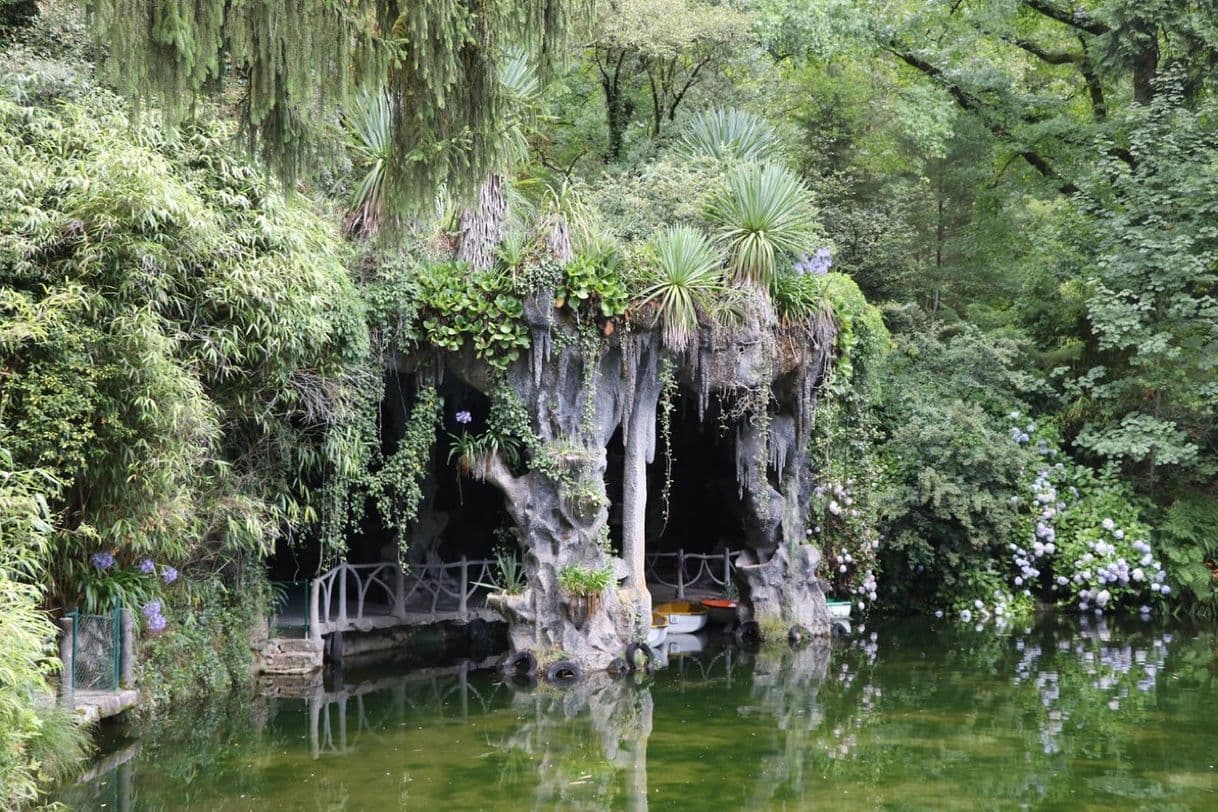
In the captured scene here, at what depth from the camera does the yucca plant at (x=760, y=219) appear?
48.5ft

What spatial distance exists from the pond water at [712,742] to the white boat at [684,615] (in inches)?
75.3

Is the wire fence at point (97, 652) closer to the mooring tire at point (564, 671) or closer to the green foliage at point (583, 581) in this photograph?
the mooring tire at point (564, 671)

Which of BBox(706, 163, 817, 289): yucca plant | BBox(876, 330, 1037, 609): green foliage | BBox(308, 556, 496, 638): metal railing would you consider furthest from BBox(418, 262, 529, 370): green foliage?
BBox(876, 330, 1037, 609): green foliage

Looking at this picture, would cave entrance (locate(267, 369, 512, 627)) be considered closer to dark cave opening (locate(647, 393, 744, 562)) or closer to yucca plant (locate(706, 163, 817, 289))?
dark cave opening (locate(647, 393, 744, 562))

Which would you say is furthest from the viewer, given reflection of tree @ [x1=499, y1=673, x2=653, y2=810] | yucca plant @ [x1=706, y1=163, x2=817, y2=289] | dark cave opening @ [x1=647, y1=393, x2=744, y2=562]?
dark cave opening @ [x1=647, y1=393, x2=744, y2=562]

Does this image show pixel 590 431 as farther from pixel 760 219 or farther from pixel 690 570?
pixel 690 570

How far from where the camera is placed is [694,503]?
2278cm

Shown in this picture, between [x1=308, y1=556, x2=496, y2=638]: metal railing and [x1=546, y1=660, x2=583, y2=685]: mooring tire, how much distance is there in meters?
2.06

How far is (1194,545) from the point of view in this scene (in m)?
19.9

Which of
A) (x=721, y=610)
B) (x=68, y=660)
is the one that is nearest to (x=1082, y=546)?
(x=721, y=610)

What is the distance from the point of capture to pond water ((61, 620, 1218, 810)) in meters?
9.01

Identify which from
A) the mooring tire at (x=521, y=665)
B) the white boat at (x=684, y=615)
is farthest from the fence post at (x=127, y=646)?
the white boat at (x=684, y=615)

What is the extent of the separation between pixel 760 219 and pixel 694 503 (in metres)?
8.89

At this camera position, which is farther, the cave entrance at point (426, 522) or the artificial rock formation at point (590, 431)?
the cave entrance at point (426, 522)
